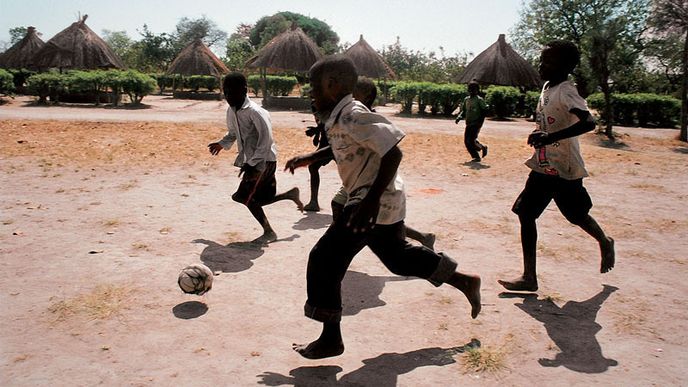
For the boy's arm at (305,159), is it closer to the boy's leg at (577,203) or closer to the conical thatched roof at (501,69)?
the boy's leg at (577,203)

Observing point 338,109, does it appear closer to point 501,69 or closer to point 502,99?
point 502,99

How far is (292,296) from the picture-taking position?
13.3 feet

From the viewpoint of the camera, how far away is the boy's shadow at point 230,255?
15.3 ft

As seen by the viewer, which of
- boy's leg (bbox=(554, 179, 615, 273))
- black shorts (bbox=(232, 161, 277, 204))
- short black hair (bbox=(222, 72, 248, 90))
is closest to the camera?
boy's leg (bbox=(554, 179, 615, 273))

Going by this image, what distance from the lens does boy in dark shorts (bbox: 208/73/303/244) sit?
523cm

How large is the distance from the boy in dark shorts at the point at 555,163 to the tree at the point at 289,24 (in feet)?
215

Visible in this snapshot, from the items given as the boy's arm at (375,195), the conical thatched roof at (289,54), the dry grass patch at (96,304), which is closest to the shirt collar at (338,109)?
the boy's arm at (375,195)

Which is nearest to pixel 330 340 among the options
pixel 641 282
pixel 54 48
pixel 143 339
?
pixel 143 339

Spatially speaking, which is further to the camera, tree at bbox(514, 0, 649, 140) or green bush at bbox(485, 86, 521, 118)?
green bush at bbox(485, 86, 521, 118)

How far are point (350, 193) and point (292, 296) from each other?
4.43 ft

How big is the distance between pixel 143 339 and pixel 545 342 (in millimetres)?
2517

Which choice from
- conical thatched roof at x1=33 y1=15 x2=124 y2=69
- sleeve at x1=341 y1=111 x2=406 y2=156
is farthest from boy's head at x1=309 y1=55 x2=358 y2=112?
conical thatched roof at x1=33 y1=15 x2=124 y2=69

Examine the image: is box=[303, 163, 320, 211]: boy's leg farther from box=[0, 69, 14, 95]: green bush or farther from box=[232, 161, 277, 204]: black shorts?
box=[0, 69, 14, 95]: green bush

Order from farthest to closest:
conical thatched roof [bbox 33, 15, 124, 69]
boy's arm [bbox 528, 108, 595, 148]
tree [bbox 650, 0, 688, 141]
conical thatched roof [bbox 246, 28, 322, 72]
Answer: conical thatched roof [bbox 33, 15, 124, 69] < conical thatched roof [bbox 246, 28, 322, 72] < tree [bbox 650, 0, 688, 141] < boy's arm [bbox 528, 108, 595, 148]
